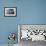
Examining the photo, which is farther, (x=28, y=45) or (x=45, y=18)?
(x=45, y=18)

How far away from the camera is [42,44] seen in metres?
3.80

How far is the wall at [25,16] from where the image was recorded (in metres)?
4.20

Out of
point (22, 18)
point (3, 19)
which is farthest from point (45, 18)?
point (3, 19)

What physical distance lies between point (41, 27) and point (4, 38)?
1.27 metres

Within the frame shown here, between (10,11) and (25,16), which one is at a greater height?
(10,11)

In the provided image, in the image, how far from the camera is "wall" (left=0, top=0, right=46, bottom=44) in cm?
→ 420

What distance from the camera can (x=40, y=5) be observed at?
4199 mm

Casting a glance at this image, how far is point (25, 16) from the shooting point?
4207 millimetres

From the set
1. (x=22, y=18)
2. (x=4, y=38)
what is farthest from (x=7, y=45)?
(x=22, y=18)

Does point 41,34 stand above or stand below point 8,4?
below

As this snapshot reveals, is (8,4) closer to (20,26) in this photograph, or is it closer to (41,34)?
(20,26)

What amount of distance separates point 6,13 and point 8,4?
31 centimetres

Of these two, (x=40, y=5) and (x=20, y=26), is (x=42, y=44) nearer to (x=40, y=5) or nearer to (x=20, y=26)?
(x=20, y=26)

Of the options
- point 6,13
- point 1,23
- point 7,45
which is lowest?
point 7,45
